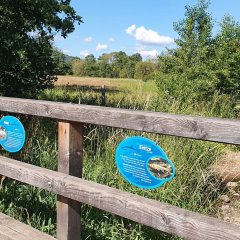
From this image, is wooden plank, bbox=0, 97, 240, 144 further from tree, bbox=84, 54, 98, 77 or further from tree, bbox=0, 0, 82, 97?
tree, bbox=84, 54, 98, 77

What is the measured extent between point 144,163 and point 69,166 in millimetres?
632

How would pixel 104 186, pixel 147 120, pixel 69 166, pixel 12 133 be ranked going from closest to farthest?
1. pixel 147 120
2. pixel 104 186
3. pixel 69 166
4. pixel 12 133

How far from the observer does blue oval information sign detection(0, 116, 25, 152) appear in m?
3.02

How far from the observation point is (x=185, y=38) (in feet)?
42.7

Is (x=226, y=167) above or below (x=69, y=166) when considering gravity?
below

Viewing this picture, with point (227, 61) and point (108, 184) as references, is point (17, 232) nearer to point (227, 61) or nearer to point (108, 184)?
point (108, 184)

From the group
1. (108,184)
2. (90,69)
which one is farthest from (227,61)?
(90,69)

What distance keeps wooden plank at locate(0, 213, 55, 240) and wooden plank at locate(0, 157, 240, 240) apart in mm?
328

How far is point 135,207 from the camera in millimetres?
2197

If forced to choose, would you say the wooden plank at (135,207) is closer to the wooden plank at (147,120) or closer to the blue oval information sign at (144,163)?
the blue oval information sign at (144,163)

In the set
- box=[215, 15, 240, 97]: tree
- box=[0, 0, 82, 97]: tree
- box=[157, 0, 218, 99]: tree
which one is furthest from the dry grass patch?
box=[215, 15, 240, 97]: tree

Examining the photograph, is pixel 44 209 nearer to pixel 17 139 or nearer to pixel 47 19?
pixel 17 139

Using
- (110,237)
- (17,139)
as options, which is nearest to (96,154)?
(110,237)

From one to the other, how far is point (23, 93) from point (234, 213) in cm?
492
